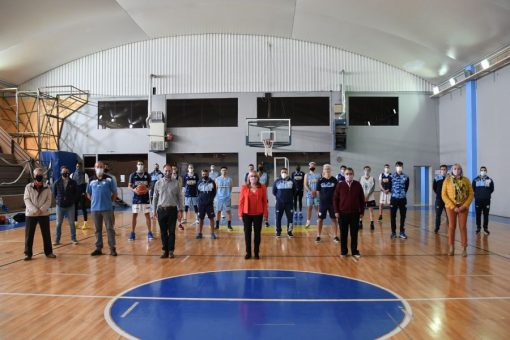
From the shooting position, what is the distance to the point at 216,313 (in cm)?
412

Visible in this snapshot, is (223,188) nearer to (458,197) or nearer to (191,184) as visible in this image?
(191,184)

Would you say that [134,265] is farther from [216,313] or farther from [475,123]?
[475,123]

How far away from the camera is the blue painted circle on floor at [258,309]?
362cm

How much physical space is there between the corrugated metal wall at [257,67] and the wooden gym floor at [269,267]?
11245 millimetres

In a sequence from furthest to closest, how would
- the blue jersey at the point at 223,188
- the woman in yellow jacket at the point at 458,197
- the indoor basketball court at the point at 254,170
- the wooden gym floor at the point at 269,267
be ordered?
the blue jersey at the point at 223,188 → the woman in yellow jacket at the point at 458,197 → the indoor basketball court at the point at 254,170 → the wooden gym floor at the point at 269,267

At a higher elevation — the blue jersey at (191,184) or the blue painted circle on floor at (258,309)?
the blue jersey at (191,184)

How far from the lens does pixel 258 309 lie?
4.25 m

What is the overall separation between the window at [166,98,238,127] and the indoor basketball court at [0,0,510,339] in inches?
4.3

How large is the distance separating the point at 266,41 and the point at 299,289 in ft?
55.6

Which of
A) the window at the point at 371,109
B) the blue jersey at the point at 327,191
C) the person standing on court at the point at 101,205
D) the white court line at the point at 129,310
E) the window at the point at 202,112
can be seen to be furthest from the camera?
the window at the point at 202,112

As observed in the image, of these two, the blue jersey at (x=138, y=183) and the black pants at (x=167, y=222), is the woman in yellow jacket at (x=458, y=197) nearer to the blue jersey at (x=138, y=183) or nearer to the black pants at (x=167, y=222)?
the black pants at (x=167, y=222)

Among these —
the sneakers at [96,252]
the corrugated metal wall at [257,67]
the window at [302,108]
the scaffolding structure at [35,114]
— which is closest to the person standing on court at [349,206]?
the sneakers at [96,252]

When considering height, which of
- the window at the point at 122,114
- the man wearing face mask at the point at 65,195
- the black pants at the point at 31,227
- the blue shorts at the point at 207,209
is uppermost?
the window at the point at 122,114

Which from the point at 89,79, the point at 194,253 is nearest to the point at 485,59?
the point at 194,253
